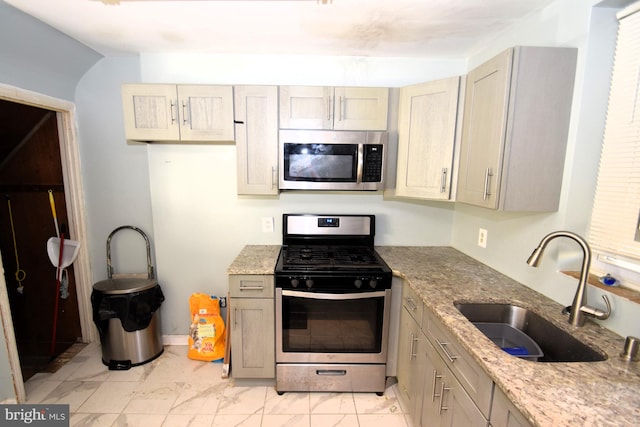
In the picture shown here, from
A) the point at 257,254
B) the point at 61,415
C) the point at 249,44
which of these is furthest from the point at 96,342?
the point at 249,44

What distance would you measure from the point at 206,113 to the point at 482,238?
86.1 inches

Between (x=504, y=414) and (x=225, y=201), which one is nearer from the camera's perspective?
(x=504, y=414)

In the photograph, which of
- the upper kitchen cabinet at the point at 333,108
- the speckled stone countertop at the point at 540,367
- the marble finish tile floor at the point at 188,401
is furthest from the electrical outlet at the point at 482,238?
the marble finish tile floor at the point at 188,401

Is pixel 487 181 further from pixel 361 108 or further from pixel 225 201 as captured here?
pixel 225 201

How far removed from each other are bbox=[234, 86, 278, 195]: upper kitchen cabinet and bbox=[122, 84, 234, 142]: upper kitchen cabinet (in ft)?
0.26

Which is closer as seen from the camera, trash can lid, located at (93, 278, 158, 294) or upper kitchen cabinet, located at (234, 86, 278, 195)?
upper kitchen cabinet, located at (234, 86, 278, 195)

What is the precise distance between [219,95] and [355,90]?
96 centimetres

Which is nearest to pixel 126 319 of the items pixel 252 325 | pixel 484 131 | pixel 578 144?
pixel 252 325

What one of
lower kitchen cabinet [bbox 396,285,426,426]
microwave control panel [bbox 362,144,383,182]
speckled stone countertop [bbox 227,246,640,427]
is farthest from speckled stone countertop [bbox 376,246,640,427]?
microwave control panel [bbox 362,144,383,182]

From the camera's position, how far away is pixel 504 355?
38.8 inches

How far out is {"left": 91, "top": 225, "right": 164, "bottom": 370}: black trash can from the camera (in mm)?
2107

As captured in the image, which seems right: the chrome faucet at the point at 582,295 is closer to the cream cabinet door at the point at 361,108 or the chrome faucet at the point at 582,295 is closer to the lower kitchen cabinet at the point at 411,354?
the lower kitchen cabinet at the point at 411,354

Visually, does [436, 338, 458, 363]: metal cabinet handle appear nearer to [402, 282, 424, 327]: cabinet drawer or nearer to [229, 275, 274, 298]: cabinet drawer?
[402, 282, 424, 327]: cabinet drawer

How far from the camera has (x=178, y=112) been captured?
1.95m
